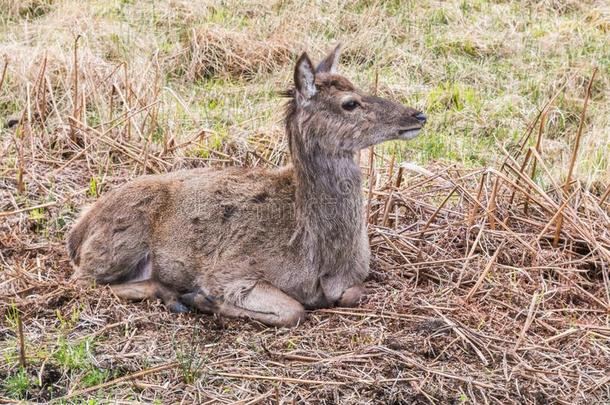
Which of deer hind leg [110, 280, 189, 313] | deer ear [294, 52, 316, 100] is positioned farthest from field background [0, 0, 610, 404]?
deer ear [294, 52, 316, 100]

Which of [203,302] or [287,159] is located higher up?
[203,302]

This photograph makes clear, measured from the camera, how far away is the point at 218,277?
6062 mm

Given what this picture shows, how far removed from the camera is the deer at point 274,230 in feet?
19.8

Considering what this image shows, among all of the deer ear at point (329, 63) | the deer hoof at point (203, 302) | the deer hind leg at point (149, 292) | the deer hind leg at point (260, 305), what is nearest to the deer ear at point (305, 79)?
the deer ear at point (329, 63)

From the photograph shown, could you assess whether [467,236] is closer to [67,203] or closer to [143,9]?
[67,203]

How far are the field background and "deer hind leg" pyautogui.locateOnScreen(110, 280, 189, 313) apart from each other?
12 centimetres

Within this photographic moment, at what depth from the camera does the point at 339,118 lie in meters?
6.07

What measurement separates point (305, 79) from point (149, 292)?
1.58m

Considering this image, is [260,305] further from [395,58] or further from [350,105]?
[395,58]

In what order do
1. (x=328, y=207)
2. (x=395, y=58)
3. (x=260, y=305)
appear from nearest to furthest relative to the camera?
(x=260, y=305) < (x=328, y=207) < (x=395, y=58)

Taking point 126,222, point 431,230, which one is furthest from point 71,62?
point 431,230

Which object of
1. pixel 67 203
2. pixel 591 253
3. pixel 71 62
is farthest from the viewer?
pixel 71 62

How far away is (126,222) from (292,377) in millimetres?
1701

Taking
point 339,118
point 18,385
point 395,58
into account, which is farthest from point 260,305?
point 395,58
